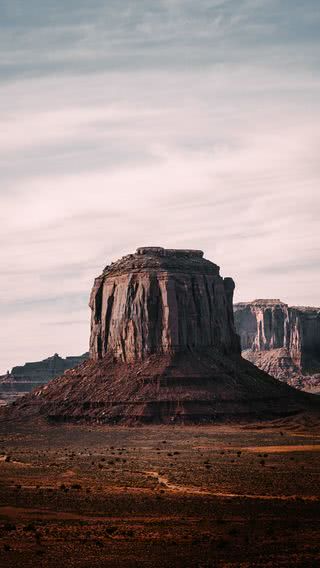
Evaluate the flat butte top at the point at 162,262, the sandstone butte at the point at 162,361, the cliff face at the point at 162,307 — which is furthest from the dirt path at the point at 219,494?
the flat butte top at the point at 162,262

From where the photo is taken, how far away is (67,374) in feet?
575

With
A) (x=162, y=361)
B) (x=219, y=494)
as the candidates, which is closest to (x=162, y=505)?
(x=219, y=494)

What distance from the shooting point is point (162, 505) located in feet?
229

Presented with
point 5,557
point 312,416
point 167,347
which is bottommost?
point 5,557

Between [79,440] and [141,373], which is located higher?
[141,373]

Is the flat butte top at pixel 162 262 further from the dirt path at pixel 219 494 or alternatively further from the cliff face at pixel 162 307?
the dirt path at pixel 219 494

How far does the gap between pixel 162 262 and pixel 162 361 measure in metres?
14.9

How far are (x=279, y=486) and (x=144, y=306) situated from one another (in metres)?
90.5

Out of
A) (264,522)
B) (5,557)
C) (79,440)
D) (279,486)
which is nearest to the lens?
(5,557)

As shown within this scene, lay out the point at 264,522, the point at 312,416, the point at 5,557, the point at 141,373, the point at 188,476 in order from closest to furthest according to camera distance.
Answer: the point at 5,557 → the point at 264,522 → the point at 188,476 → the point at 312,416 → the point at 141,373

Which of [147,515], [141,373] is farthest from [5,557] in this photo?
[141,373]

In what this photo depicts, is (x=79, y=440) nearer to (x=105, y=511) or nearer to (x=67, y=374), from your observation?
(x=67, y=374)

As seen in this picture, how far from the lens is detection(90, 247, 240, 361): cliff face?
16638 centimetres

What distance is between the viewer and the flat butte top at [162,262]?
16850 cm
